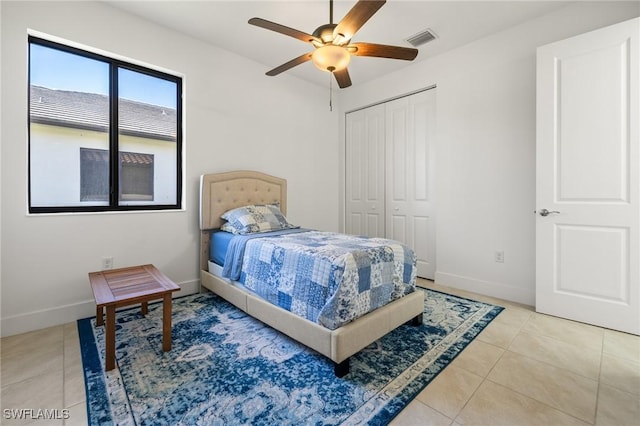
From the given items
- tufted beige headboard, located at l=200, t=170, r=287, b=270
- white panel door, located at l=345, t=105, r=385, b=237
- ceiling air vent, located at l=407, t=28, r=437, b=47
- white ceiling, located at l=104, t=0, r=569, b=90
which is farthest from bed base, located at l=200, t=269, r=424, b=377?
ceiling air vent, located at l=407, t=28, r=437, b=47

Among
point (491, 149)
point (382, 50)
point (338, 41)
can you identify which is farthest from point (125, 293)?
point (491, 149)

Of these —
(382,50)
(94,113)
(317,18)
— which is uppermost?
(317,18)

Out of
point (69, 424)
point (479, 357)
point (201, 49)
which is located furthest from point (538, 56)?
point (69, 424)

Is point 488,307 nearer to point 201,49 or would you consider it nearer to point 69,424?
point 69,424

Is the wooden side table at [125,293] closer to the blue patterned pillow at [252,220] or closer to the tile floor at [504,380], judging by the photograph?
the tile floor at [504,380]

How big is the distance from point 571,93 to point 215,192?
350cm

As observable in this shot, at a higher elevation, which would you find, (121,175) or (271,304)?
(121,175)

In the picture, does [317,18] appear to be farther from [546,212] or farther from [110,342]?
[110,342]

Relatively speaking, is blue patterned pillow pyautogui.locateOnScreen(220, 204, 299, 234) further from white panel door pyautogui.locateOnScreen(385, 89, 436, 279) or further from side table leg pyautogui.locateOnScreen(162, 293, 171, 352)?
white panel door pyautogui.locateOnScreen(385, 89, 436, 279)

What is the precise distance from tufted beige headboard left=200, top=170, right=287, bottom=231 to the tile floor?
1.48 m

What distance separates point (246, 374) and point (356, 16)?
2266mm

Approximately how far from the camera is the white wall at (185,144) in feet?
7.10

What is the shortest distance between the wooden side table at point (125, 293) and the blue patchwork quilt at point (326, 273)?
62 cm

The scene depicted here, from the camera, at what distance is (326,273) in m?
1.74
